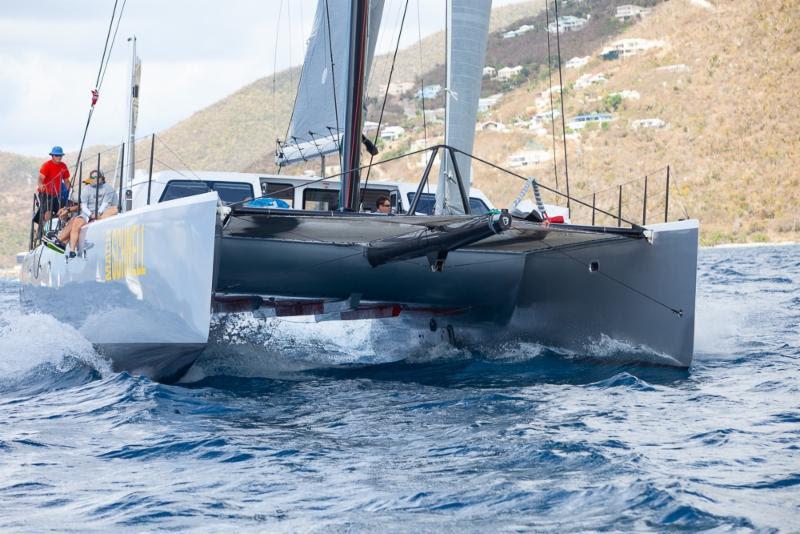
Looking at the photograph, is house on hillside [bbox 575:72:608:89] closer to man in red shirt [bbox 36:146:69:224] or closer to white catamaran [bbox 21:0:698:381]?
white catamaran [bbox 21:0:698:381]

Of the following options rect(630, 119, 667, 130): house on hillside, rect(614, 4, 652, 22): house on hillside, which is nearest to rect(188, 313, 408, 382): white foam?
rect(630, 119, 667, 130): house on hillside

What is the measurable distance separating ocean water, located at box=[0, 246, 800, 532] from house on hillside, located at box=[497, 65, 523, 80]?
7072cm

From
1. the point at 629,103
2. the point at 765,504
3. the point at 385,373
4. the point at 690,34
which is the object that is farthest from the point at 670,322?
the point at 690,34

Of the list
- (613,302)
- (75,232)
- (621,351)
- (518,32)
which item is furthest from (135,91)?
(518,32)

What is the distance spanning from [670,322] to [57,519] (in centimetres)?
418

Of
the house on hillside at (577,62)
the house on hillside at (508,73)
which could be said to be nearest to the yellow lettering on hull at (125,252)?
the house on hillside at (577,62)

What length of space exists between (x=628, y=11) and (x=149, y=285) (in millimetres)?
74815

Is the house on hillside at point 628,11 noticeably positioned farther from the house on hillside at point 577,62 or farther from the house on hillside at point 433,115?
the house on hillside at point 433,115

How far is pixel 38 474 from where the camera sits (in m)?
3.93

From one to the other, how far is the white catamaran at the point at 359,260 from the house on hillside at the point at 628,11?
229 feet

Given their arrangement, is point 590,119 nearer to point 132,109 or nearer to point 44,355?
point 132,109

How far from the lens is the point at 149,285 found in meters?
5.70

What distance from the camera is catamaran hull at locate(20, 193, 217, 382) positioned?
5434 mm

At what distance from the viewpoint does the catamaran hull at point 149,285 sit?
17.8 feet
